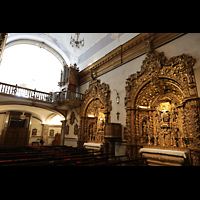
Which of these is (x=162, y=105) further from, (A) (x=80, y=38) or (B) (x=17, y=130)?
(B) (x=17, y=130)

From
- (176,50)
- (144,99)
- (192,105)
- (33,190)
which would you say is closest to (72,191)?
(33,190)

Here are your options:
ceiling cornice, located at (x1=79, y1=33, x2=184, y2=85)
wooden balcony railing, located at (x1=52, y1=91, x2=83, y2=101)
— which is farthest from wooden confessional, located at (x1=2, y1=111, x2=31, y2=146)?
ceiling cornice, located at (x1=79, y1=33, x2=184, y2=85)

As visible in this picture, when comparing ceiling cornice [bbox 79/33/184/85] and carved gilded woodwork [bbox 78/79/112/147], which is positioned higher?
ceiling cornice [bbox 79/33/184/85]

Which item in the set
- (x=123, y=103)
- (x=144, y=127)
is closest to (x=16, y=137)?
(x=123, y=103)

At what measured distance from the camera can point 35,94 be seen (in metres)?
12.6

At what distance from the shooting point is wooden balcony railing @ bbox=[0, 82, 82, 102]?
10961 millimetres

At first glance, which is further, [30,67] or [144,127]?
[30,67]

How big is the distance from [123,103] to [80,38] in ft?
25.6

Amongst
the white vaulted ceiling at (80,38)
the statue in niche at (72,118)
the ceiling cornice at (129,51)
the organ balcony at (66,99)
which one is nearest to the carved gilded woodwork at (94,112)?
the organ balcony at (66,99)

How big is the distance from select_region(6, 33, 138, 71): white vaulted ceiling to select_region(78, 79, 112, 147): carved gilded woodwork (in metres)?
2.79

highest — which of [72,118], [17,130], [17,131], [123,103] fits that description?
[123,103]

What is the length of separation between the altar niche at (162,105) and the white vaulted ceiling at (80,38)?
11.4 ft

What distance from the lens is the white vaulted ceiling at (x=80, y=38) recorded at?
10984 millimetres

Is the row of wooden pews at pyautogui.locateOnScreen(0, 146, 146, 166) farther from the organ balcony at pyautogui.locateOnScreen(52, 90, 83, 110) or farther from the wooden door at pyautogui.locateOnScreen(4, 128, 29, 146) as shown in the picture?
the wooden door at pyautogui.locateOnScreen(4, 128, 29, 146)
